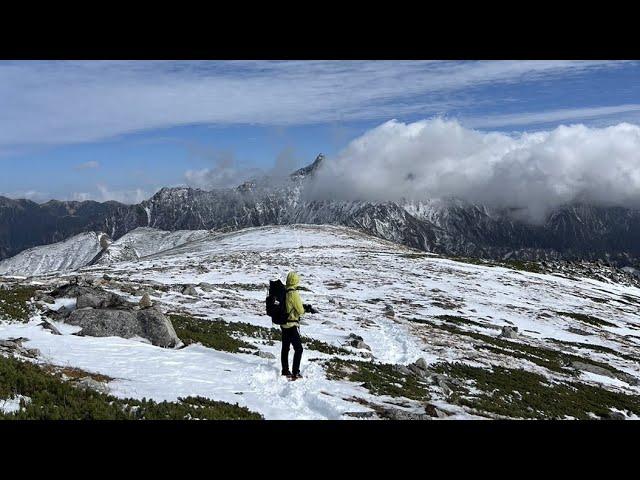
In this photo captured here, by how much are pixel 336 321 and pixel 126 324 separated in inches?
682

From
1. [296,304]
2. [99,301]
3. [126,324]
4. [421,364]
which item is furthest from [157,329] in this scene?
[421,364]

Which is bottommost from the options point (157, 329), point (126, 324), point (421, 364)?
point (421, 364)

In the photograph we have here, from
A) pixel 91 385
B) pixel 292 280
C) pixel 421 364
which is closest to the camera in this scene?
pixel 91 385

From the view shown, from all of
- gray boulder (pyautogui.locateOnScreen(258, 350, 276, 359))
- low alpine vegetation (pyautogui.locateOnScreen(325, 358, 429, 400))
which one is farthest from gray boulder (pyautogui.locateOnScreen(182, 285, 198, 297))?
low alpine vegetation (pyautogui.locateOnScreen(325, 358, 429, 400))

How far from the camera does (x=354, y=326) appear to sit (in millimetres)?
32531

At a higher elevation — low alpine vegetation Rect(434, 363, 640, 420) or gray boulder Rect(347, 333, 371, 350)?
gray boulder Rect(347, 333, 371, 350)

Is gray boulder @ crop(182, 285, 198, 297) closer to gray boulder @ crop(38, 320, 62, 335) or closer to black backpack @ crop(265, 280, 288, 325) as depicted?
gray boulder @ crop(38, 320, 62, 335)

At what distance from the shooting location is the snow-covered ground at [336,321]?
14.7 meters

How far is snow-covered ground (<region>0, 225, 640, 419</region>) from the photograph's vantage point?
14.7 m

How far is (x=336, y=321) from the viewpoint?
33406 millimetres

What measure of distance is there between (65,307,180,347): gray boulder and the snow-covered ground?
26.2 inches

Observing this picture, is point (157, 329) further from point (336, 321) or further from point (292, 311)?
point (336, 321)
